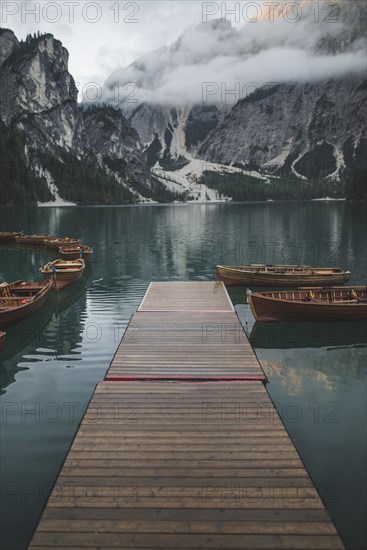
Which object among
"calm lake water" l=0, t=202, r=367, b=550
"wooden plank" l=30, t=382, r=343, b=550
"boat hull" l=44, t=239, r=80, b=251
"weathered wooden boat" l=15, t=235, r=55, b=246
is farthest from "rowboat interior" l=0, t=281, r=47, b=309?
"weathered wooden boat" l=15, t=235, r=55, b=246

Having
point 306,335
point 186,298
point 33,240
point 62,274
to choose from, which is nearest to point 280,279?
point 186,298

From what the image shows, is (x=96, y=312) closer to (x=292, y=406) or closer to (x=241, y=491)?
(x=292, y=406)

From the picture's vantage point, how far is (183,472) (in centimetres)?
1055

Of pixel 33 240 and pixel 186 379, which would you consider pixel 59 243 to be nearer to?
pixel 33 240

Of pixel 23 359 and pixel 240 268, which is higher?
pixel 240 268

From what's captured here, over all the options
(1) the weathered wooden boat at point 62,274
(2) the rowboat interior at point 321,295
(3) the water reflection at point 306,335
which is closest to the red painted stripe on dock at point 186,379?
(3) the water reflection at point 306,335

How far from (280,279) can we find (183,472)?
31811 millimetres

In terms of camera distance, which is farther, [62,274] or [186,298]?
[62,274]

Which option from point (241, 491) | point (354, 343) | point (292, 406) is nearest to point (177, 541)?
point (241, 491)

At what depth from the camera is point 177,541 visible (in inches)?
331

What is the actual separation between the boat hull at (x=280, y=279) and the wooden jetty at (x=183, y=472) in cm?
2313

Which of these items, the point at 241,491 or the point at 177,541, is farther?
the point at 241,491

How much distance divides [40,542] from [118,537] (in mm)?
1491

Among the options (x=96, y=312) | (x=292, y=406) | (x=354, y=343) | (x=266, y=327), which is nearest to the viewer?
(x=292, y=406)
